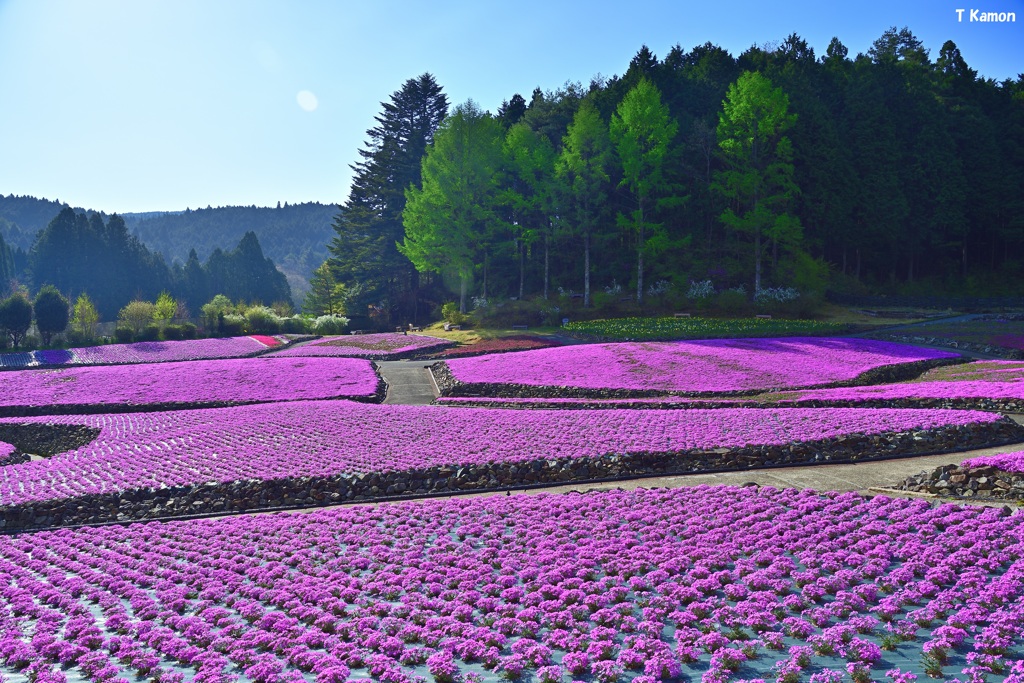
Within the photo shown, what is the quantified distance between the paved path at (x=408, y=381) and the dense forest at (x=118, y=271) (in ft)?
241

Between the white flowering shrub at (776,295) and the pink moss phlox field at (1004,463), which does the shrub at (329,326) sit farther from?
the pink moss phlox field at (1004,463)

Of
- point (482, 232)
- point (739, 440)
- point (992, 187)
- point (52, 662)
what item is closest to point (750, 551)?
point (739, 440)

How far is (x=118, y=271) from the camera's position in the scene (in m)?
116

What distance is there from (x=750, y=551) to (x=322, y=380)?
26.9 metres

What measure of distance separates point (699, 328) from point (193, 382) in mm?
28365

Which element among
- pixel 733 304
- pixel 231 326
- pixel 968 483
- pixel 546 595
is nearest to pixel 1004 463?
pixel 968 483

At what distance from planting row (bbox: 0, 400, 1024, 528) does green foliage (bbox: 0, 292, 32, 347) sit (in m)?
35.3

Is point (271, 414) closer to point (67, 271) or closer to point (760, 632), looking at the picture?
point (760, 632)

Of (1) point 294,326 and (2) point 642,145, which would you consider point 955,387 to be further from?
(1) point 294,326

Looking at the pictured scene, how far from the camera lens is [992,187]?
65500 mm

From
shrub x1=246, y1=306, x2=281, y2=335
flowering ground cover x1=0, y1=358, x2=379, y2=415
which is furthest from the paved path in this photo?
shrub x1=246, y1=306, x2=281, y2=335

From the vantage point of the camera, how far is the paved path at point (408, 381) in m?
31.1

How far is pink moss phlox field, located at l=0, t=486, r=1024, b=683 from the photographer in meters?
7.68

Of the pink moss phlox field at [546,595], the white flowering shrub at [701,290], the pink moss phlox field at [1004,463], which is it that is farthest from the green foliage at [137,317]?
the pink moss phlox field at [1004,463]
